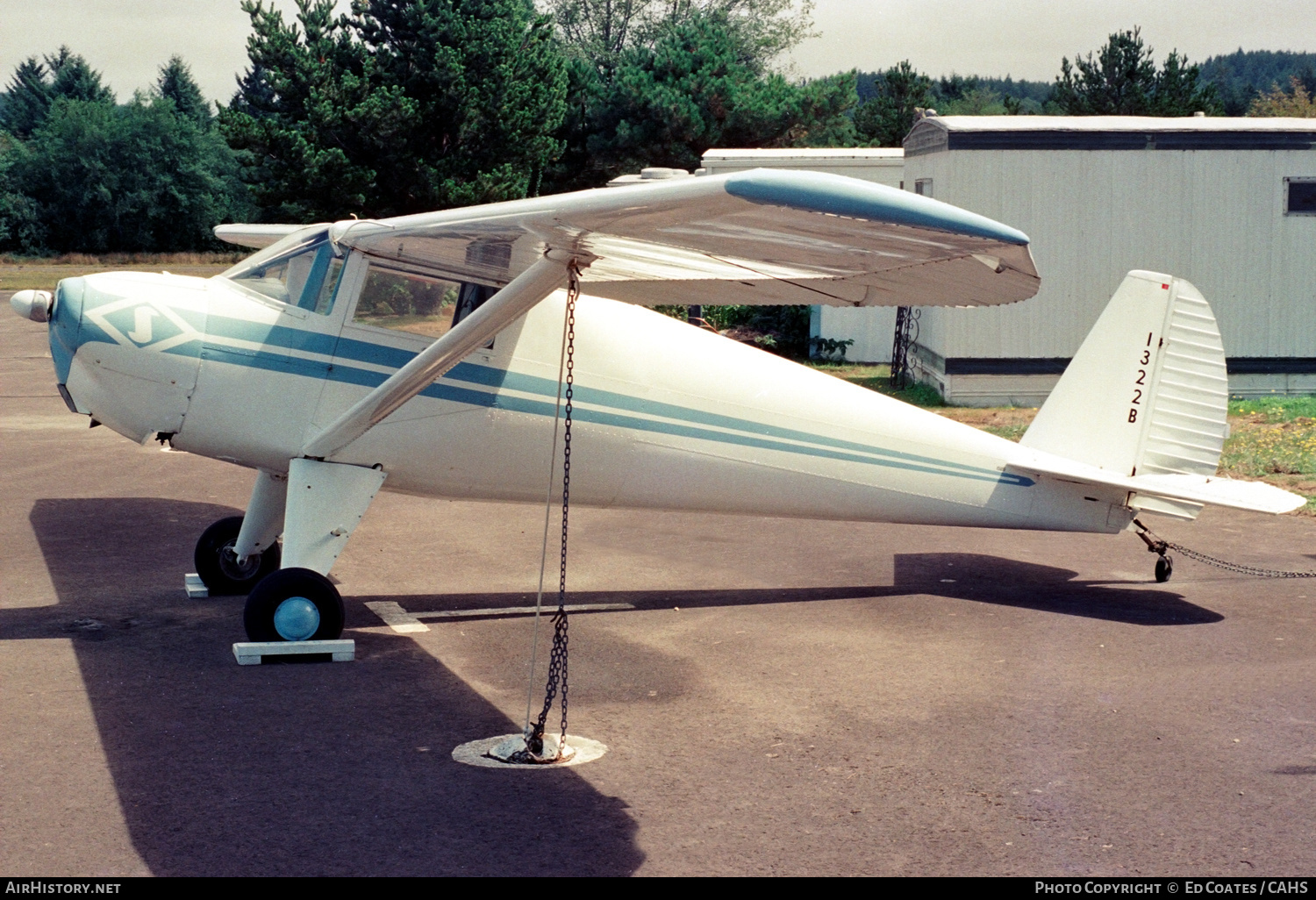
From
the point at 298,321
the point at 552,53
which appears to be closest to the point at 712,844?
the point at 298,321

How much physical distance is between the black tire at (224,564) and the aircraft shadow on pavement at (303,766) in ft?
0.58

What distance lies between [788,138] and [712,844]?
40046 millimetres

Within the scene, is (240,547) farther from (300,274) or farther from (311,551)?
(300,274)

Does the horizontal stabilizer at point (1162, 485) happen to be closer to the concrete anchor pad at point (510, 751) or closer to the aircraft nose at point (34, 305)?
the concrete anchor pad at point (510, 751)

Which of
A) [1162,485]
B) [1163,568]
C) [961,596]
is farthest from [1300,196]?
[961,596]

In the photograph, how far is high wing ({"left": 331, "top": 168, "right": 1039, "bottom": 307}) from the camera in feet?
14.2

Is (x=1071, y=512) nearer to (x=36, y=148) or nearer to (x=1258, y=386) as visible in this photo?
(x=1258, y=386)

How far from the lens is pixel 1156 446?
8.80 meters

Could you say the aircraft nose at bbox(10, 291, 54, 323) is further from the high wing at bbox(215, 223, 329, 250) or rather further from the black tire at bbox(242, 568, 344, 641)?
the high wing at bbox(215, 223, 329, 250)

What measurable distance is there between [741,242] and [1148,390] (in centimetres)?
454

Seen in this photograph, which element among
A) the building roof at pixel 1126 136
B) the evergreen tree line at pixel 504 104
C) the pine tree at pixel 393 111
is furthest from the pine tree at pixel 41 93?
the building roof at pixel 1126 136

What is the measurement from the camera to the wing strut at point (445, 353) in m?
6.44

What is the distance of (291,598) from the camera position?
23.9 ft

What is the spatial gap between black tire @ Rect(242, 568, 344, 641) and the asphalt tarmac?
0.82 ft
